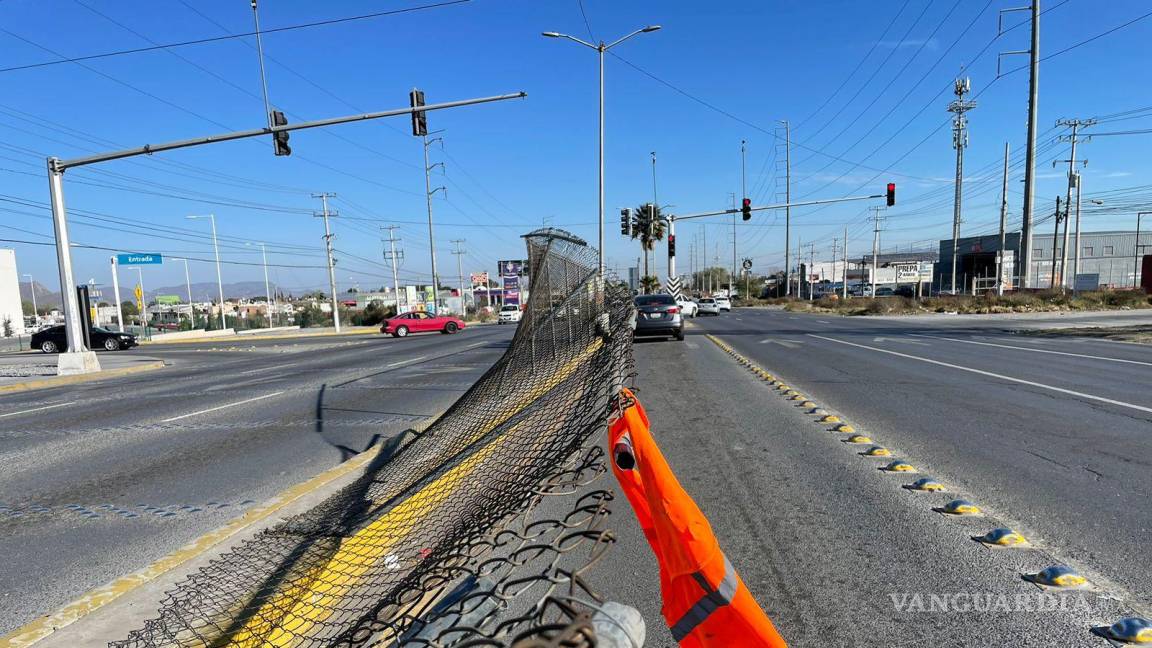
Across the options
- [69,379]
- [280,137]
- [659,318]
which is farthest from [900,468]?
[69,379]

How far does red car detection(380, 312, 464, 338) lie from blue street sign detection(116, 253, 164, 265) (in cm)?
2044

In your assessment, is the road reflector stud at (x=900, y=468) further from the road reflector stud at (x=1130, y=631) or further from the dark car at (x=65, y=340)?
the dark car at (x=65, y=340)

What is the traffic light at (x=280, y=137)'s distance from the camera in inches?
622

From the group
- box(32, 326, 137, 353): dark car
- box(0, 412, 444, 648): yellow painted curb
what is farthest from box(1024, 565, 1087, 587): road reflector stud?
box(32, 326, 137, 353): dark car

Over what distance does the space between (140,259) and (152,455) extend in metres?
46.1

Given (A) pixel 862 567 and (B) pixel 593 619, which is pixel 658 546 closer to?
(B) pixel 593 619

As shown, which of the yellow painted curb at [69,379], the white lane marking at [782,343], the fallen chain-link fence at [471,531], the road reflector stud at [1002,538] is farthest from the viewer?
the white lane marking at [782,343]

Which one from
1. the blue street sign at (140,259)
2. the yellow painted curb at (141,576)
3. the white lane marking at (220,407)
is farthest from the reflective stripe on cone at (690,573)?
the blue street sign at (140,259)

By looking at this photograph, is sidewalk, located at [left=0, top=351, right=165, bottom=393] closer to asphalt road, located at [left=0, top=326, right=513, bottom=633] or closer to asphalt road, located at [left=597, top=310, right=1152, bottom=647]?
asphalt road, located at [left=0, top=326, right=513, bottom=633]

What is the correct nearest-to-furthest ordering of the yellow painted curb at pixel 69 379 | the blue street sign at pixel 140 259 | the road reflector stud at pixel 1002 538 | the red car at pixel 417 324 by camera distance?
the road reflector stud at pixel 1002 538 < the yellow painted curb at pixel 69 379 < the red car at pixel 417 324 < the blue street sign at pixel 140 259

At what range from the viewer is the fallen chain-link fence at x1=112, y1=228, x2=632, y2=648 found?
192 cm

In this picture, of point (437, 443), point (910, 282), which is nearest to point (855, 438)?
point (437, 443)

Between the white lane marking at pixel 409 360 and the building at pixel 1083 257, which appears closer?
the white lane marking at pixel 409 360

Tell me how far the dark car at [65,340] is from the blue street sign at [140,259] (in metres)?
12.3
